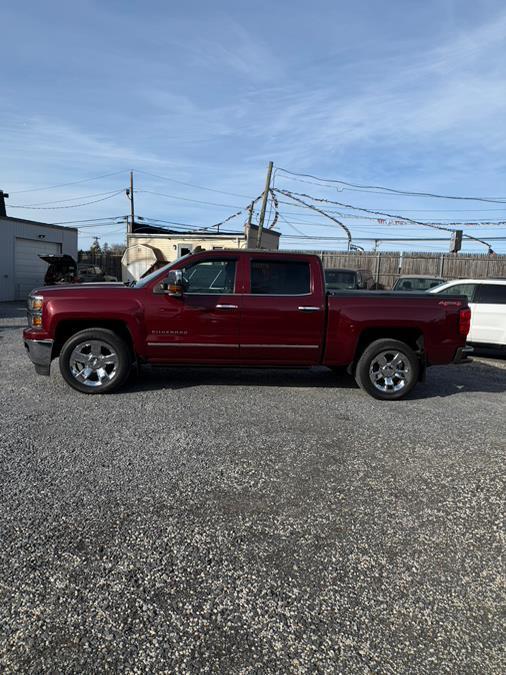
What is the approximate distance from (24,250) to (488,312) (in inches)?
736

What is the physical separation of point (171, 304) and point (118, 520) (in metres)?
3.38

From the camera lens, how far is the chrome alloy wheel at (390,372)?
6.23 metres

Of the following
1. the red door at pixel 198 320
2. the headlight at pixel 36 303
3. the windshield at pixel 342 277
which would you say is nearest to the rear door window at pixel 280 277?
the red door at pixel 198 320

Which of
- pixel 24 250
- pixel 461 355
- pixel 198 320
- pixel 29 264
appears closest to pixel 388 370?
pixel 461 355

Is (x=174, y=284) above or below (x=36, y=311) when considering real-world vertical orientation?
above

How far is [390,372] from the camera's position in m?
6.24

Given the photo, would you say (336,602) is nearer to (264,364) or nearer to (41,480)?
(41,480)

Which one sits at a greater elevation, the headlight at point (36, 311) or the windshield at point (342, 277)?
the windshield at point (342, 277)

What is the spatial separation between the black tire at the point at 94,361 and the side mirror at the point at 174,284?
33.4 inches

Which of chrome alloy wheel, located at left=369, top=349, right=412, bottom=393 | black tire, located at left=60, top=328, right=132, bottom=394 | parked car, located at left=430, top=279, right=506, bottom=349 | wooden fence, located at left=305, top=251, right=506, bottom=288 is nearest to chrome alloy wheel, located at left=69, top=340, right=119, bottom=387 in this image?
black tire, located at left=60, top=328, right=132, bottom=394

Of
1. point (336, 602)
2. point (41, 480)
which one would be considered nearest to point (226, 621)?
point (336, 602)

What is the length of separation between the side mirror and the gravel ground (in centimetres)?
143

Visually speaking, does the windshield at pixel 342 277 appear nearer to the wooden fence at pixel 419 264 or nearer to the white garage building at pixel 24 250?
the wooden fence at pixel 419 264

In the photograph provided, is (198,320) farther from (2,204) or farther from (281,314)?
(2,204)
